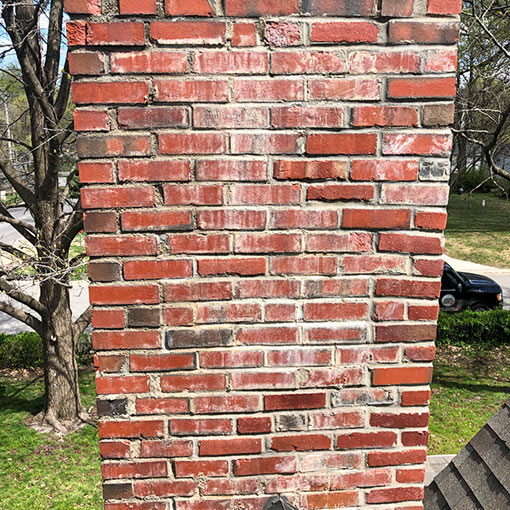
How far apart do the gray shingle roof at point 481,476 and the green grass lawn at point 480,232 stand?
1467cm

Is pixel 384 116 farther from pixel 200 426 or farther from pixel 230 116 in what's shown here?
Result: pixel 200 426

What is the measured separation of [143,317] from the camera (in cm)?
165

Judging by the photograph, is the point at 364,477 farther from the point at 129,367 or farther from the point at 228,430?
the point at 129,367

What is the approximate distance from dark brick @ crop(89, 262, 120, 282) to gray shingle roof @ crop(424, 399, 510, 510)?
7.25ft

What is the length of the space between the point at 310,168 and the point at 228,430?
0.96 metres

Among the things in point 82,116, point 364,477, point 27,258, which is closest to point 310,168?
point 82,116

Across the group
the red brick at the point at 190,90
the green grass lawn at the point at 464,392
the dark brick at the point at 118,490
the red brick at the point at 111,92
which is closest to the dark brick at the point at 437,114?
the red brick at the point at 190,90

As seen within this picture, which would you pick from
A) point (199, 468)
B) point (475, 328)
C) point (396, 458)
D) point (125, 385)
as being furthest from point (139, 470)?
point (475, 328)

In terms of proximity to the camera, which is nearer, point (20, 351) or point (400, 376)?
point (400, 376)

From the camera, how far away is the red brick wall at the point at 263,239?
5.03ft

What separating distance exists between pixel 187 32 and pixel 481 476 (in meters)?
2.67

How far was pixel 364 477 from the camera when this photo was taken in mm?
1757

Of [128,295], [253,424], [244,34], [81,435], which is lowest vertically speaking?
[81,435]

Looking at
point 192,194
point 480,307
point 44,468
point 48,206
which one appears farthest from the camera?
point 480,307
